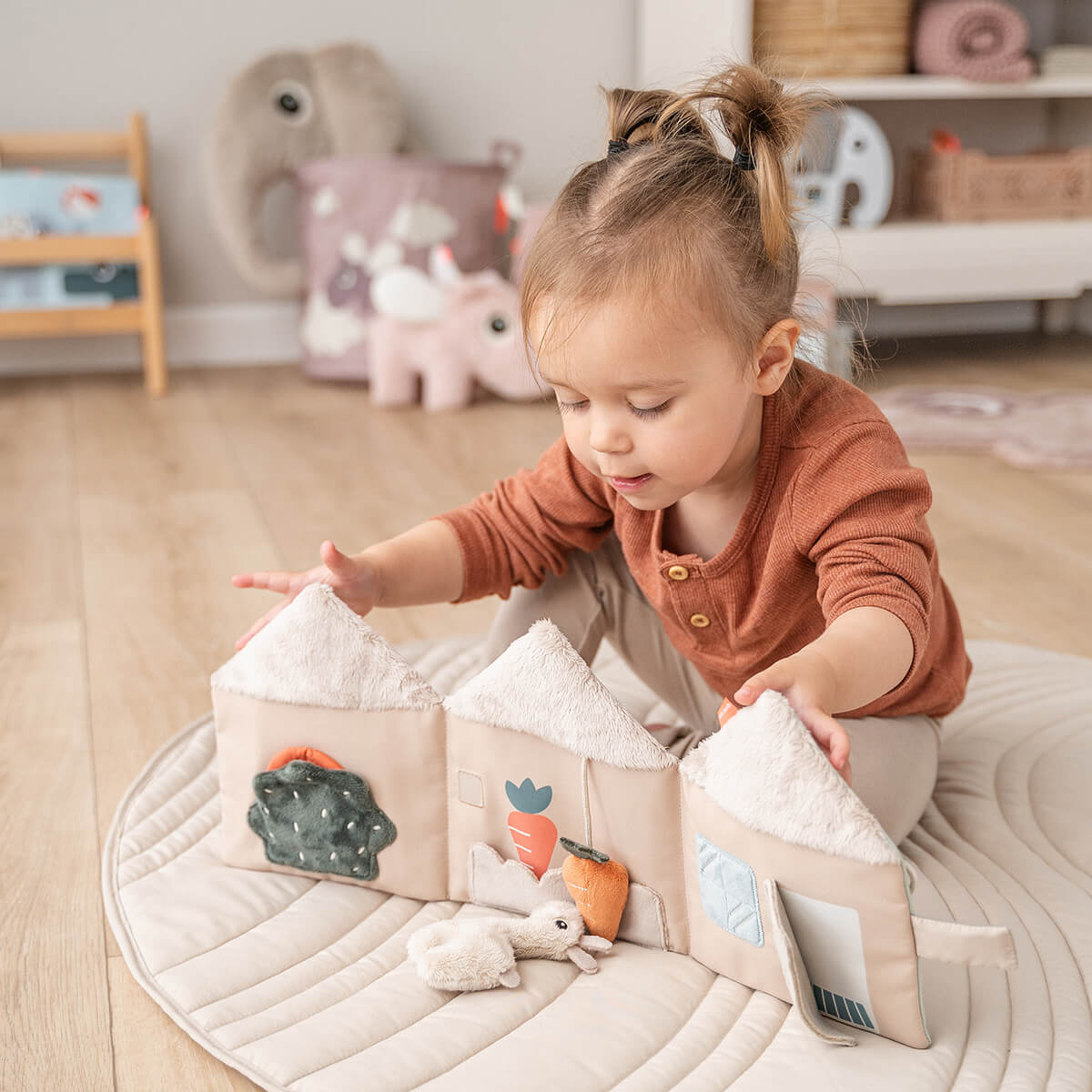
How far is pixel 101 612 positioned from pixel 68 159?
55.7 inches

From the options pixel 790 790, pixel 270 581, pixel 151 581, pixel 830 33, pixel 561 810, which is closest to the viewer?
pixel 790 790

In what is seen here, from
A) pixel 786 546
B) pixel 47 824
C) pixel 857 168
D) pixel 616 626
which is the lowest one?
pixel 47 824

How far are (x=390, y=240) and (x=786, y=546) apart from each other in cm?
164

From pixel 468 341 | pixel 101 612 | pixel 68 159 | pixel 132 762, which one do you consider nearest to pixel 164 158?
pixel 68 159

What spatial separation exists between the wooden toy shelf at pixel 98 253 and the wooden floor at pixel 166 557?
12 centimetres

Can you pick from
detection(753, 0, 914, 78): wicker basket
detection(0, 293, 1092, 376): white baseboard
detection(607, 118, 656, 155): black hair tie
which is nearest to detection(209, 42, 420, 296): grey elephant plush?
detection(0, 293, 1092, 376): white baseboard

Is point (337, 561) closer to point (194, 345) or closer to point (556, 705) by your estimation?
point (556, 705)

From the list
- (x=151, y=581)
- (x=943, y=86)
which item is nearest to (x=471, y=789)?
(x=151, y=581)

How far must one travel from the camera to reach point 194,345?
2574 millimetres

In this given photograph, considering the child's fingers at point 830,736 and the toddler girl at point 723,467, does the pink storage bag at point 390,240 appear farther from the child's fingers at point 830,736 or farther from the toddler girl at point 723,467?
the child's fingers at point 830,736

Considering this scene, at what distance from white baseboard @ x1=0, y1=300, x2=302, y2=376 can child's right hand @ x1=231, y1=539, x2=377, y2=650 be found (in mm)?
1840

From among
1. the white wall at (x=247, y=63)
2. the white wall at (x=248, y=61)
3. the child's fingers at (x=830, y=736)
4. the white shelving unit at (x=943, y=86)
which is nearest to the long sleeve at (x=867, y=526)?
the child's fingers at (x=830, y=736)

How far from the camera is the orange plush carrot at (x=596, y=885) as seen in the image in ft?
2.34

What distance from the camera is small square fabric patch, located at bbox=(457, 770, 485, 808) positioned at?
75 centimetres
